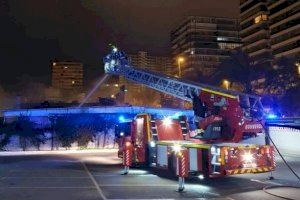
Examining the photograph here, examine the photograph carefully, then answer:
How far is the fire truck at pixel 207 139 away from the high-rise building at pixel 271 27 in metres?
81.4

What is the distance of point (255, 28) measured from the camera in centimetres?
12469

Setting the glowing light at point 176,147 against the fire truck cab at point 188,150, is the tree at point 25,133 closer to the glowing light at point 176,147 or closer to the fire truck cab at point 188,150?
the fire truck cab at point 188,150

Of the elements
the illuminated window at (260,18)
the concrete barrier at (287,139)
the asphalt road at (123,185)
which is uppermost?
the illuminated window at (260,18)

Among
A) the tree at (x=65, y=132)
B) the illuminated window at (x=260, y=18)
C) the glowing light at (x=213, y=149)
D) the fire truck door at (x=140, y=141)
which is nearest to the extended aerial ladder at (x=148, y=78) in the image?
the tree at (x=65, y=132)

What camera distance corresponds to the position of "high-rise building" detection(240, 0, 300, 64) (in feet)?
348

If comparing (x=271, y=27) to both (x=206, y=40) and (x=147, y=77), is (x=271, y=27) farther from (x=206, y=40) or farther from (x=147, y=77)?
(x=147, y=77)

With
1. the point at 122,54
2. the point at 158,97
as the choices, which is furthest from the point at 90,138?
the point at 158,97

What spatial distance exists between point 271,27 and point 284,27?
22.6 ft

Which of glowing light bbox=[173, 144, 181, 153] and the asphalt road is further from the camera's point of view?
glowing light bbox=[173, 144, 181, 153]

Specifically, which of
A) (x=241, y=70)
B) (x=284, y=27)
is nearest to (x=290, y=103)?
(x=241, y=70)

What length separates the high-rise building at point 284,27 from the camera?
345 feet

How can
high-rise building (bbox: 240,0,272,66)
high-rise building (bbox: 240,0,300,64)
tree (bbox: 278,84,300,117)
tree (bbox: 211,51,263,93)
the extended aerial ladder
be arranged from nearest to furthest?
the extended aerial ladder, tree (bbox: 278,84,300,117), tree (bbox: 211,51,263,93), high-rise building (bbox: 240,0,300,64), high-rise building (bbox: 240,0,272,66)

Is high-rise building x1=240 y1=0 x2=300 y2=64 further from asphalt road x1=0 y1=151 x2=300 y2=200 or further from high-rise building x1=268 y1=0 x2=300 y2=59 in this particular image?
asphalt road x1=0 y1=151 x2=300 y2=200

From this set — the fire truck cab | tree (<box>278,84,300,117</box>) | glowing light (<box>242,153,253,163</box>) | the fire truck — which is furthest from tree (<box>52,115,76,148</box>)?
glowing light (<box>242,153,253,163</box>)
